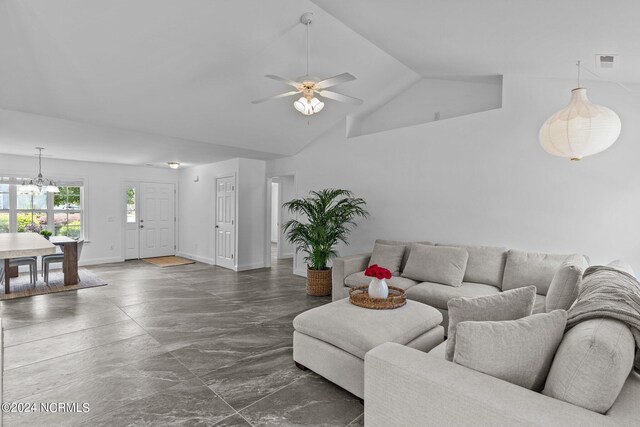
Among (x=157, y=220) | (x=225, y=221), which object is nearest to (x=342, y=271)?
(x=225, y=221)

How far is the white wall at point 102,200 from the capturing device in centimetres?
692

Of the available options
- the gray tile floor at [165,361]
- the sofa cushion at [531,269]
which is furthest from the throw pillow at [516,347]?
the sofa cushion at [531,269]

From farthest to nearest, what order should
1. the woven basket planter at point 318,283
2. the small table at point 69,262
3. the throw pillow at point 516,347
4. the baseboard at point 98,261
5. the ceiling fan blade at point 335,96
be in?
the baseboard at point 98,261
the small table at point 69,262
the woven basket planter at point 318,283
the ceiling fan blade at point 335,96
the throw pillow at point 516,347

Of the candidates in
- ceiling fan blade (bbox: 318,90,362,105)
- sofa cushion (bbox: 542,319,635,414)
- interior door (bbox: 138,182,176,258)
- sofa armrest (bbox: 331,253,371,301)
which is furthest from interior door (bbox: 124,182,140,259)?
sofa cushion (bbox: 542,319,635,414)

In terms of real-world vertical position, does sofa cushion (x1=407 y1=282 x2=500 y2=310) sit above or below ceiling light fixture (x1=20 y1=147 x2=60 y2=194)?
below

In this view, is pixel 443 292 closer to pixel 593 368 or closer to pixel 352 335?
pixel 352 335

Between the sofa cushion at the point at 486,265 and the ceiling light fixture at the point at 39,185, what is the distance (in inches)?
279

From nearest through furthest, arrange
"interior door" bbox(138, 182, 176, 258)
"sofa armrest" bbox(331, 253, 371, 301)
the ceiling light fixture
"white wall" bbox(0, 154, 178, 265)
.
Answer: "sofa armrest" bbox(331, 253, 371, 301), the ceiling light fixture, "white wall" bbox(0, 154, 178, 265), "interior door" bbox(138, 182, 176, 258)

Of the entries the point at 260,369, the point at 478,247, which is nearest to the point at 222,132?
the point at 260,369

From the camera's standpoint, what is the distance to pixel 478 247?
3.83 meters

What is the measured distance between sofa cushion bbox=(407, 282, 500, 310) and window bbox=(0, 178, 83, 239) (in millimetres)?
7363

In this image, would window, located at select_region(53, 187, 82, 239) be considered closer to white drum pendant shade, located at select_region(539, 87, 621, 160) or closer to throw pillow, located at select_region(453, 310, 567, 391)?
throw pillow, located at select_region(453, 310, 567, 391)

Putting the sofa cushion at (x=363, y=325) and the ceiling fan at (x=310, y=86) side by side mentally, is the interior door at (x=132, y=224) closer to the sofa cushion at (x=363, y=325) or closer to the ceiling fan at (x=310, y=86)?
the ceiling fan at (x=310, y=86)

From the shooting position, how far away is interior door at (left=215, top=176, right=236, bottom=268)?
6.81m
